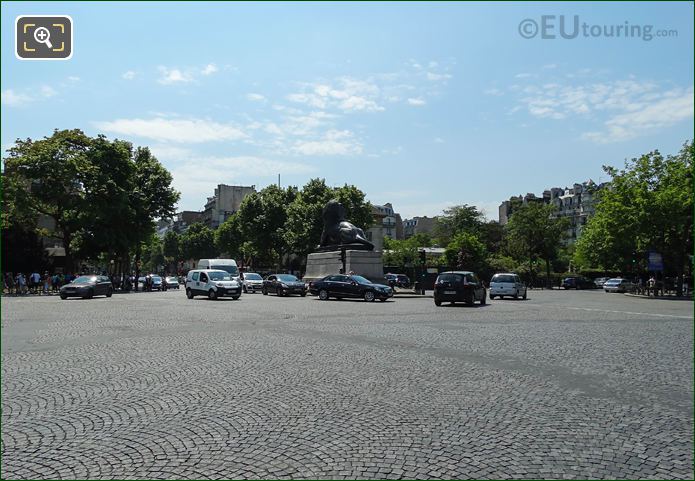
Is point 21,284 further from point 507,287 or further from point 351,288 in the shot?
point 507,287

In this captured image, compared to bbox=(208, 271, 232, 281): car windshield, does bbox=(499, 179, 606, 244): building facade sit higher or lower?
higher

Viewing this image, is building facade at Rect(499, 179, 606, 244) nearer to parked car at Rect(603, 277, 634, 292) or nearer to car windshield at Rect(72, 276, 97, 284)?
parked car at Rect(603, 277, 634, 292)

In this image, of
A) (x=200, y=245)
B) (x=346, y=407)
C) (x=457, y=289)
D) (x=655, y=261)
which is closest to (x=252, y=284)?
(x=457, y=289)

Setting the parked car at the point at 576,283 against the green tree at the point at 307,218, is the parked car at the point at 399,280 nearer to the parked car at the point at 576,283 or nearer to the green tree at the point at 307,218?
the green tree at the point at 307,218

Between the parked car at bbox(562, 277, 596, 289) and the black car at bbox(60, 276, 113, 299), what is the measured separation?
175ft

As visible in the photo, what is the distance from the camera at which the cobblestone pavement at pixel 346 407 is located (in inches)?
189

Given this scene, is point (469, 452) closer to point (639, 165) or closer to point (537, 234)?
point (639, 165)

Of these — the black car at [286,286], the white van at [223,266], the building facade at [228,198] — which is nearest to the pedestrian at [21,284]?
the white van at [223,266]

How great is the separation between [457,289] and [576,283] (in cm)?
5022

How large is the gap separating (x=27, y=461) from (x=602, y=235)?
193ft

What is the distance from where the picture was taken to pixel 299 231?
65812mm

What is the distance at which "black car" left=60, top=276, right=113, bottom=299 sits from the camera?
112 feet

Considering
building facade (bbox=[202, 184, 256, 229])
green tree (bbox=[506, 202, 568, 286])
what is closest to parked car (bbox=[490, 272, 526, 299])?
green tree (bbox=[506, 202, 568, 286])

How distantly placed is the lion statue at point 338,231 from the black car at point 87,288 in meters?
16.0
